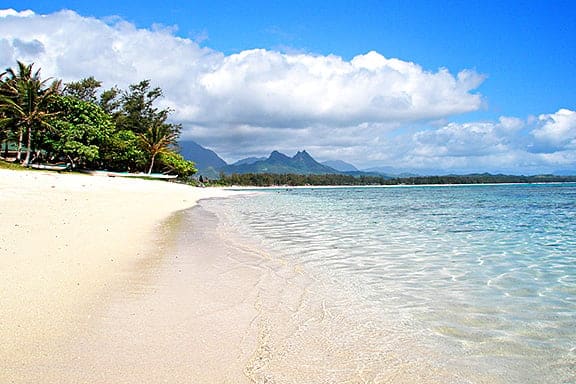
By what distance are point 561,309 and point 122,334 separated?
5175 mm

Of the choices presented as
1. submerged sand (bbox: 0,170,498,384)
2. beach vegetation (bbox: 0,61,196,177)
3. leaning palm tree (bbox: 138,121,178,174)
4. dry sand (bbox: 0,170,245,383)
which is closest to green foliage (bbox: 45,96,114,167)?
beach vegetation (bbox: 0,61,196,177)

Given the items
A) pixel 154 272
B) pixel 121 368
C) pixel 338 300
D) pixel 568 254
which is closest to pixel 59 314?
pixel 121 368

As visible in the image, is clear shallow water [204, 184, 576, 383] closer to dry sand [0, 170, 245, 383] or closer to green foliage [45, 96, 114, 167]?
dry sand [0, 170, 245, 383]

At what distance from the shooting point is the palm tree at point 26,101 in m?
40.6

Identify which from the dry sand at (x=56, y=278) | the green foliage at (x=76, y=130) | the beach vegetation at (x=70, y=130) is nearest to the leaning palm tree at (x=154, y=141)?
the beach vegetation at (x=70, y=130)

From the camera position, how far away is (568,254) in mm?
9211

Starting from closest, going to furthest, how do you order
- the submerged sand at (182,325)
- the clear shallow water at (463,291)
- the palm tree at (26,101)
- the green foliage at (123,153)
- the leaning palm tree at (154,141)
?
the submerged sand at (182,325) < the clear shallow water at (463,291) < the palm tree at (26,101) < the green foliage at (123,153) < the leaning palm tree at (154,141)

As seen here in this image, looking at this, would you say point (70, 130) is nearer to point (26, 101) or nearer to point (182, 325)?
point (26, 101)

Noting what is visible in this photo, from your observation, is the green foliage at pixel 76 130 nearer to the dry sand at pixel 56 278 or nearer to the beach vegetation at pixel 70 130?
the beach vegetation at pixel 70 130

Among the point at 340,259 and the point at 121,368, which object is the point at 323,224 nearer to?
the point at 340,259

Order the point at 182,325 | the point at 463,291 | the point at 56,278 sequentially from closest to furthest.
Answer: the point at 182,325 < the point at 56,278 < the point at 463,291

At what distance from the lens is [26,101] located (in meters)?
40.9

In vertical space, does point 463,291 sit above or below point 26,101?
below

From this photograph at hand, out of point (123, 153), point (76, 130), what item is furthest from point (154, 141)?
point (76, 130)
